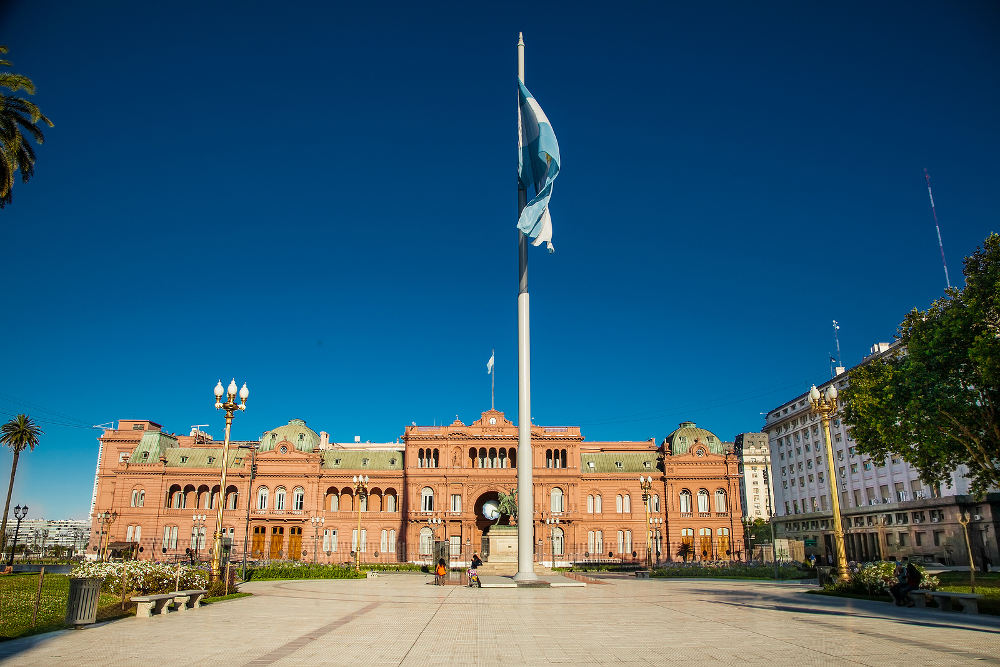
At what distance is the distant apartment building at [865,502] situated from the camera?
199 feet

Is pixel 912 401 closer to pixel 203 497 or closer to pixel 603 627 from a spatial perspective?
pixel 603 627

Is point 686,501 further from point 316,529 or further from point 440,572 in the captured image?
point 440,572

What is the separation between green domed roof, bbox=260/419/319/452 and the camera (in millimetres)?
80125

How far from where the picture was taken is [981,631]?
15875 millimetres

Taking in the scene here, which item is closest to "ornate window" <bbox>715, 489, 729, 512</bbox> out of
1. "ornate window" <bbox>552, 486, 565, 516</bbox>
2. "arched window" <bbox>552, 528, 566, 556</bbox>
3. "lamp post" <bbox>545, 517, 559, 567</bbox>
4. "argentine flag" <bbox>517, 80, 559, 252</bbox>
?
"ornate window" <bbox>552, 486, 565, 516</bbox>

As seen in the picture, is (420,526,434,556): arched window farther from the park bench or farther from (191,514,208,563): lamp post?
the park bench

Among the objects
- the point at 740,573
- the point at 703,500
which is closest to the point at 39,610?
the point at 740,573

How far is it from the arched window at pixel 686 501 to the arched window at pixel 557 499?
47.4ft

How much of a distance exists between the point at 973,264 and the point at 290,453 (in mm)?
68570

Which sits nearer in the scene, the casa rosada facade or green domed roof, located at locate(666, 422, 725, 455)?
the casa rosada facade

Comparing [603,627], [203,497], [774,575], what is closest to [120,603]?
[603,627]

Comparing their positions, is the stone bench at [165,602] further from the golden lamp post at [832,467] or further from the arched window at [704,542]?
the arched window at [704,542]

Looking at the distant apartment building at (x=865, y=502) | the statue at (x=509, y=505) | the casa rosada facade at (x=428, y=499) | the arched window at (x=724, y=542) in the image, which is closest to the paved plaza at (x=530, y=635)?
the distant apartment building at (x=865, y=502)

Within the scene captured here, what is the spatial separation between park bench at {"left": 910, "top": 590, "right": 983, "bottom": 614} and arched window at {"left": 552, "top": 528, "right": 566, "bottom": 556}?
2123 inches
